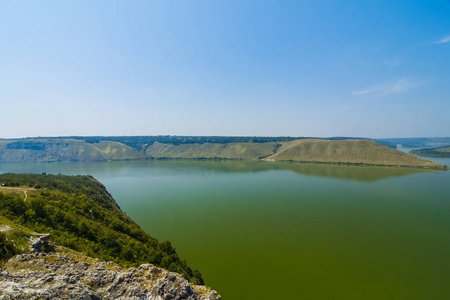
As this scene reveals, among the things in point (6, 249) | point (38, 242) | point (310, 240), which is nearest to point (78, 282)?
point (6, 249)

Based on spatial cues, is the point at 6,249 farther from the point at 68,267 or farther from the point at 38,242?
→ the point at 68,267

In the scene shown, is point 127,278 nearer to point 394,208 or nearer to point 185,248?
point 185,248

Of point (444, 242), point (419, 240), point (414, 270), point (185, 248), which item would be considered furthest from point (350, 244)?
point (185, 248)

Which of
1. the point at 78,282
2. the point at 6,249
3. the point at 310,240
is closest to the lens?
the point at 78,282

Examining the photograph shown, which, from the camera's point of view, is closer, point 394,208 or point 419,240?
point 419,240

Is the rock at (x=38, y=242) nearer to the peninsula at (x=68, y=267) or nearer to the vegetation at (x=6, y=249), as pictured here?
the peninsula at (x=68, y=267)

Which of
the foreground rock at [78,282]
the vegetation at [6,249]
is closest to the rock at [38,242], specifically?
the foreground rock at [78,282]
